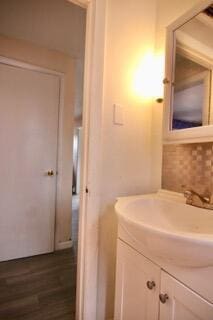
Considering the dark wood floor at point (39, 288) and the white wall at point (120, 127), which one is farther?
→ the dark wood floor at point (39, 288)

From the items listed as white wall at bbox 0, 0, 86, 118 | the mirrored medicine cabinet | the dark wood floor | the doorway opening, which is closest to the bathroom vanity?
the mirrored medicine cabinet

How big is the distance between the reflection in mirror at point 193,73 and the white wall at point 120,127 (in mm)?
213

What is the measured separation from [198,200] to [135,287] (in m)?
0.49

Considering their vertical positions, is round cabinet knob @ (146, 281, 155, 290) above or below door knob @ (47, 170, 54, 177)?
below

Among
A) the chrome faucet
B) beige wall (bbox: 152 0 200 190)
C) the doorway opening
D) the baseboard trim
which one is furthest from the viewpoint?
the baseboard trim

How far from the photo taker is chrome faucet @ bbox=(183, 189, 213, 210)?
91 centimetres

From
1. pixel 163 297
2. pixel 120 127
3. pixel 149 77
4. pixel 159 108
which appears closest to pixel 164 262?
pixel 163 297

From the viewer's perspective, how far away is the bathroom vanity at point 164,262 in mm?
557

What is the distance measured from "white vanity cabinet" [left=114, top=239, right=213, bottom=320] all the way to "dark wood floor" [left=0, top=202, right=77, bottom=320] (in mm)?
593

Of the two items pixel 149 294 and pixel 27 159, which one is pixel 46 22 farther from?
pixel 149 294

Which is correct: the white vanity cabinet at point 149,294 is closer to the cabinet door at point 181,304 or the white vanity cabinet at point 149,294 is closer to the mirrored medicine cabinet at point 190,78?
the cabinet door at point 181,304

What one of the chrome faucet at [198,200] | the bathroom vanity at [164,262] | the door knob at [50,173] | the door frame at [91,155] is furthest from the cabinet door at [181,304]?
the door knob at [50,173]

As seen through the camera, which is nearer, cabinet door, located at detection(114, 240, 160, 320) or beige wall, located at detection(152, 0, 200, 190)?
cabinet door, located at detection(114, 240, 160, 320)

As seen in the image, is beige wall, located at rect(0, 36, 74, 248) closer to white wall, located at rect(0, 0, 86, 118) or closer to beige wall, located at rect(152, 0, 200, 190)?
white wall, located at rect(0, 0, 86, 118)
